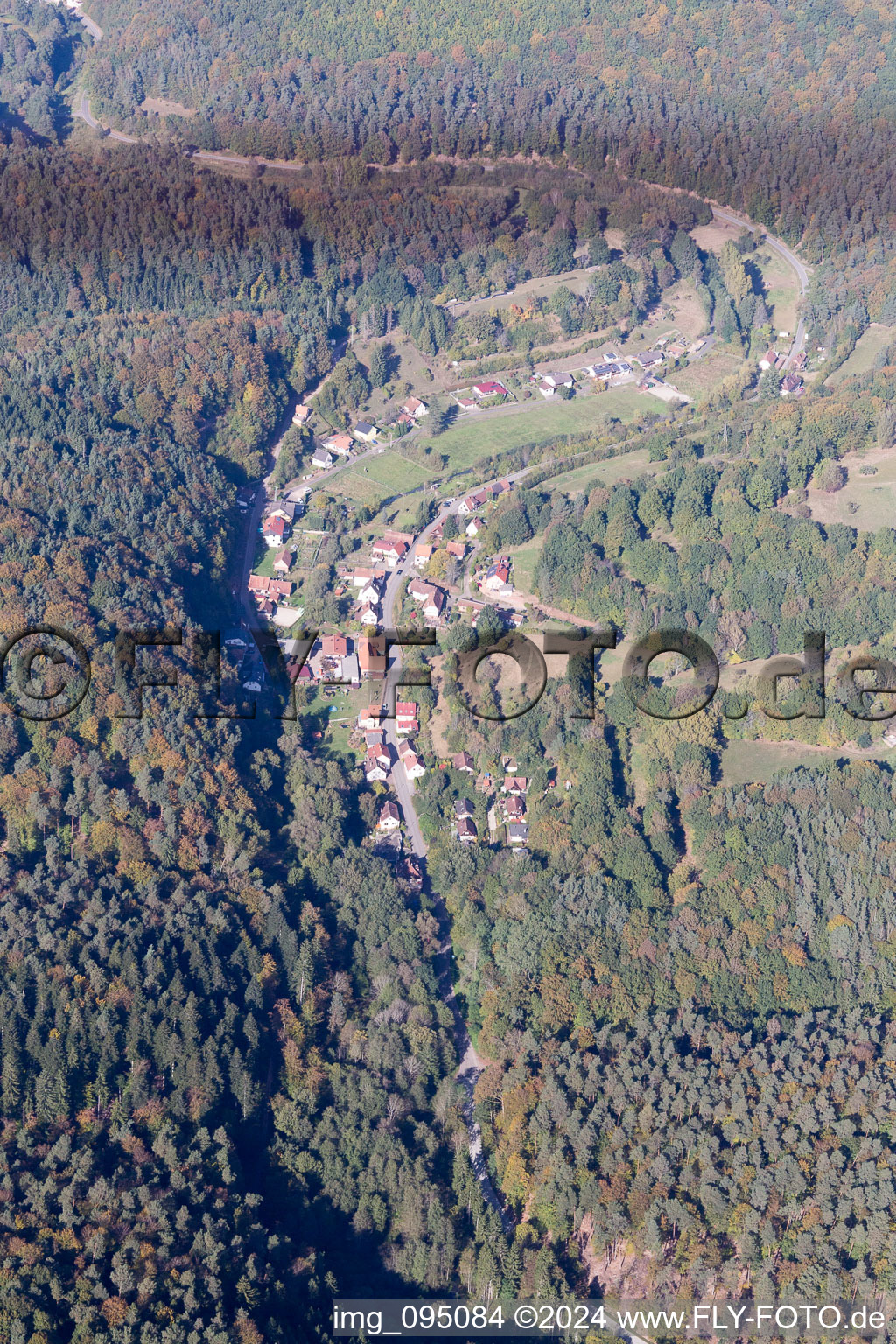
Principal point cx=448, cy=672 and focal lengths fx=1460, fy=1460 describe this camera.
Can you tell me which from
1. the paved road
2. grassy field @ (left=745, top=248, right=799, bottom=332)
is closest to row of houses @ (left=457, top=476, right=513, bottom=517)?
grassy field @ (left=745, top=248, right=799, bottom=332)

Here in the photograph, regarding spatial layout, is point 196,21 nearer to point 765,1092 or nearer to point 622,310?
point 622,310

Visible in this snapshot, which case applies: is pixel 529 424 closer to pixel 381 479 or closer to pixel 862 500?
pixel 381 479

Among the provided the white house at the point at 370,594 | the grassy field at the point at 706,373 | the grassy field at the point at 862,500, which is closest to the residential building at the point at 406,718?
the white house at the point at 370,594

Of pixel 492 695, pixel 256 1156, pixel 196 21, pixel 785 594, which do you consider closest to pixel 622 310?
pixel 785 594

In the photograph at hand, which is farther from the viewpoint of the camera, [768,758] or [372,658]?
[372,658]

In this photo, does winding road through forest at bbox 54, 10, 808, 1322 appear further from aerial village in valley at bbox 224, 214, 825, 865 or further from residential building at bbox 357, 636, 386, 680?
residential building at bbox 357, 636, 386, 680

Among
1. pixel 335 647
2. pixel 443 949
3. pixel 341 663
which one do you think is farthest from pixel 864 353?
pixel 443 949
